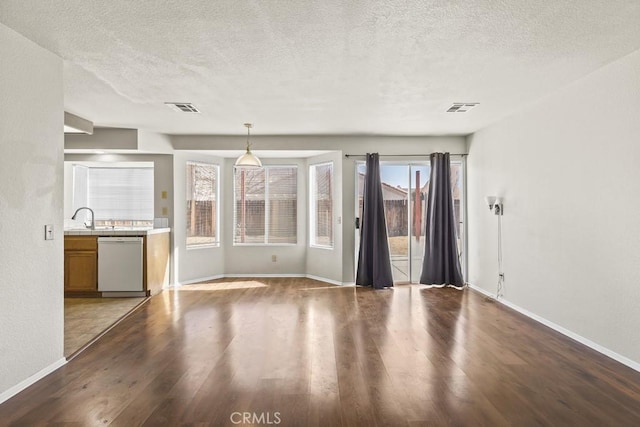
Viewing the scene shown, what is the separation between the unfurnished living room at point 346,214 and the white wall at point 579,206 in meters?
0.02

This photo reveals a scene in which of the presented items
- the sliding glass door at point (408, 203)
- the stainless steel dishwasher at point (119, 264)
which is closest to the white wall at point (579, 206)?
the sliding glass door at point (408, 203)

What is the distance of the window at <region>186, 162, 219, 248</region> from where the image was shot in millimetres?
6156

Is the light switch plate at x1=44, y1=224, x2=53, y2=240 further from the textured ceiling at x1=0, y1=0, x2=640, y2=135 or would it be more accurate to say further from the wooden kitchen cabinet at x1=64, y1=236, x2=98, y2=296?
the wooden kitchen cabinet at x1=64, y1=236, x2=98, y2=296

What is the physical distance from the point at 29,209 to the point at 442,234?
5.09 m

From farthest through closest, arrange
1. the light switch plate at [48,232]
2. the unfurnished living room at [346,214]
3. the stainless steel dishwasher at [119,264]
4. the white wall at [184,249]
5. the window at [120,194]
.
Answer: the window at [120,194] → the white wall at [184,249] → the stainless steel dishwasher at [119,264] → the light switch plate at [48,232] → the unfurnished living room at [346,214]

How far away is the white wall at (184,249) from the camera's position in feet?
19.2

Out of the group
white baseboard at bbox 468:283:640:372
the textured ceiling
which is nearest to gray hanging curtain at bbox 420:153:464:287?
white baseboard at bbox 468:283:640:372

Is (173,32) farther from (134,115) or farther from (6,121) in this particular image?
(134,115)

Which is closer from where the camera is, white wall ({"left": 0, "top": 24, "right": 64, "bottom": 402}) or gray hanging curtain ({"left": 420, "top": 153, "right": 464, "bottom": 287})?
white wall ({"left": 0, "top": 24, "right": 64, "bottom": 402})

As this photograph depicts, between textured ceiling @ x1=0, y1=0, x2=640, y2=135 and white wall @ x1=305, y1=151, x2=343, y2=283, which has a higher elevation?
textured ceiling @ x1=0, y1=0, x2=640, y2=135

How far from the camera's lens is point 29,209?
8.48 ft

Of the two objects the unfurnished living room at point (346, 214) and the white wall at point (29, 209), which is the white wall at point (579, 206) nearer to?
the unfurnished living room at point (346, 214)

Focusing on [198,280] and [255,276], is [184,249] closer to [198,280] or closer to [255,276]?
[198,280]

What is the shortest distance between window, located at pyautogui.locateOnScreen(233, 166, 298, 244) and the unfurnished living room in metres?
0.86
